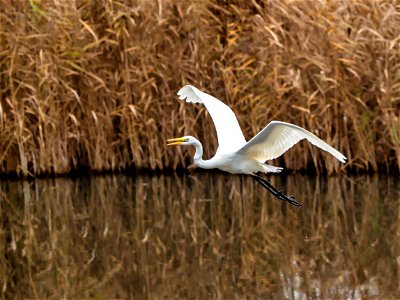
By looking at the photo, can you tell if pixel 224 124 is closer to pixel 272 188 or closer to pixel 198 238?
pixel 272 188

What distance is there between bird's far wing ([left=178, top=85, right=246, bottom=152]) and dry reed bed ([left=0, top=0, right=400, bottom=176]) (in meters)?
2.41

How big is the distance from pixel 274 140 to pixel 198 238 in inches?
95.0

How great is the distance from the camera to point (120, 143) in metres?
10.6

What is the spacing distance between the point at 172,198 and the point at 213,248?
1732 mm

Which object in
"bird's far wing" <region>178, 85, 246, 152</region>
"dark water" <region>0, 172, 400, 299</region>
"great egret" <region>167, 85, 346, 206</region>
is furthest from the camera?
"dark water" <region>0, 172, 400, 299</region>

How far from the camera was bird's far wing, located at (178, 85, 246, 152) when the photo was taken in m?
7.01

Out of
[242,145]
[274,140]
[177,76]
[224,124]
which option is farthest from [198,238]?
[274,140]

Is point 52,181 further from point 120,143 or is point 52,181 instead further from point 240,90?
point 240,90

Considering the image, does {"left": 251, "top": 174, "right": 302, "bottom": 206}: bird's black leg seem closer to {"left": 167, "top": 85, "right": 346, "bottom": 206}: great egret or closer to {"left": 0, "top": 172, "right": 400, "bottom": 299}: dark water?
{"left": 167, "top": 85, "right": 346, "bottom": 206}: great egret

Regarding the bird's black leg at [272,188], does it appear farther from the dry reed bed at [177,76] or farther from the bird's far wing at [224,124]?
the dry reed bed at [177,76]

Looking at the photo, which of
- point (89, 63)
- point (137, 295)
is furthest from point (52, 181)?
point (137, 295)

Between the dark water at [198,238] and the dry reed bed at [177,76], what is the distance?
30 centimetres

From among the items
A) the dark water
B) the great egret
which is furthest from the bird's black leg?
the dark water


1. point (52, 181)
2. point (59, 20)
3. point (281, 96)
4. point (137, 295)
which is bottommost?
point (137, 295)
